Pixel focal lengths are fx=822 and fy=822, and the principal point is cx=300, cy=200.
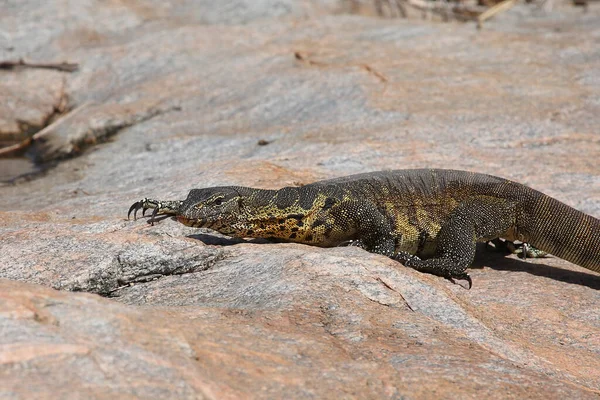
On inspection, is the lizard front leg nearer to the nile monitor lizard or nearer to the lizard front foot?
the nile monitor lizard

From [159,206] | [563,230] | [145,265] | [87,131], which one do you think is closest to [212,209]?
[159,206]

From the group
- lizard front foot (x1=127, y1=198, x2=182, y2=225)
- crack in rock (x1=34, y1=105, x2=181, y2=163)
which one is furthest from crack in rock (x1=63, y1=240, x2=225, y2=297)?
crack in rock (x1=34, y1=105, x2=181, y2=163)

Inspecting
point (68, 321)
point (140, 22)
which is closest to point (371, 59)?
point (140, 22)

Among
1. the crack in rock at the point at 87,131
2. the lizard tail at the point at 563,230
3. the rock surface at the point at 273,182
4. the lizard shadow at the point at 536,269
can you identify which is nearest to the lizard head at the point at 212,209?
the rock surface at the point at 273,182

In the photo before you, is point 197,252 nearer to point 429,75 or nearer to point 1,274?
point 1,274

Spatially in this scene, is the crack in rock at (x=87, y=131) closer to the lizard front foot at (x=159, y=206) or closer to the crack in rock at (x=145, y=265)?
the lizard front foot at (x=159, y=206)

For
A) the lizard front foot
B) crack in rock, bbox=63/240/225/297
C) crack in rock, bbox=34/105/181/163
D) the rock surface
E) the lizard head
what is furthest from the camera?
crack in rock, bbox=34/105/181/163
